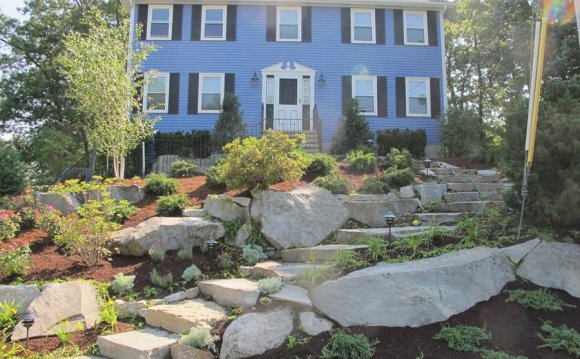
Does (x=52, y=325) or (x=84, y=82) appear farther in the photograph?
(x=84, y=82)

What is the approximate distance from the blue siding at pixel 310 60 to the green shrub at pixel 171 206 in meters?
8.25

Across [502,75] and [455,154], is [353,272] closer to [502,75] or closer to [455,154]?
[455,154]

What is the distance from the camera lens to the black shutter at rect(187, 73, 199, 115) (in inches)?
596

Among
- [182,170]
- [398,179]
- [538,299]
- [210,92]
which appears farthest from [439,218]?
[210,92]

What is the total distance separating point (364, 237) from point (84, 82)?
6.94m

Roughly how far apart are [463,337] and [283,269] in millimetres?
2030

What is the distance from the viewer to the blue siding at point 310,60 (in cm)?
1532

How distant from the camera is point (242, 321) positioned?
3900 millimetres

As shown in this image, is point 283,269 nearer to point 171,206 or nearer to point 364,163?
point 171,206

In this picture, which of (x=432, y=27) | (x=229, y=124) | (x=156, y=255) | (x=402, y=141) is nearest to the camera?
(x=156, y=255)

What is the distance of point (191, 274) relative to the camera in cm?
514

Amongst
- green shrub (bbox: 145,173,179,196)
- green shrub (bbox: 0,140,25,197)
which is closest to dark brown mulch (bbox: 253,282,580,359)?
green shrub (bbox: 145,173,179,196)

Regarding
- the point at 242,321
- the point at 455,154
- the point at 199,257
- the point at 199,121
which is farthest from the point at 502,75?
the point at 242,321

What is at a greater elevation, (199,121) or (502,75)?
(502,75)
